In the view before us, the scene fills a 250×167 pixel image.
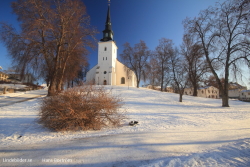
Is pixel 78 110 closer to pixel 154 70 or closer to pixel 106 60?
pixel 154 70

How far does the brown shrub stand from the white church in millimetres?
30363

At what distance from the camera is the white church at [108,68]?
123ft

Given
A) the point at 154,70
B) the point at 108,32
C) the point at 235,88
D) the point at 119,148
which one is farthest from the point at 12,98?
the point at 235,88

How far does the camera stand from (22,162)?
9.96ft

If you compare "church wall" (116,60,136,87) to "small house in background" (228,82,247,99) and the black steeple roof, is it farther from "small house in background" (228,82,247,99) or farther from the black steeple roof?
"small house in background" (228,82,247,99)

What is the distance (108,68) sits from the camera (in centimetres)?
3797

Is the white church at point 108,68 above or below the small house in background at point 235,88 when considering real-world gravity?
above

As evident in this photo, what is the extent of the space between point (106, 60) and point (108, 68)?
2888 mm

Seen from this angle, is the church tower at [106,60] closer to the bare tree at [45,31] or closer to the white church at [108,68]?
the white church at [108,68]

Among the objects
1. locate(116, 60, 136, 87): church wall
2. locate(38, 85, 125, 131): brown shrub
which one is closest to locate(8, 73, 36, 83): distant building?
locate(38, 85, 125, 131): brown shrub

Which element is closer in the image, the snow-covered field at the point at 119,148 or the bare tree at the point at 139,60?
the snow-covered field at the point at 119,148

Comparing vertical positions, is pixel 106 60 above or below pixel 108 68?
above

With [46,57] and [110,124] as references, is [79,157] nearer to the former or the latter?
[110,124]

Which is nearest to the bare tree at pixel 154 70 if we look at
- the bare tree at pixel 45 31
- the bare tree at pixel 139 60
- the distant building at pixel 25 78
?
→ the bare tree at pixel 139 60
